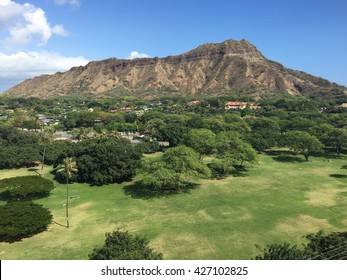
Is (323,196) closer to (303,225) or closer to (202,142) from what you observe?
(303,225)

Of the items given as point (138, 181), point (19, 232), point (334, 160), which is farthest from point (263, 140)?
point (19, 232)

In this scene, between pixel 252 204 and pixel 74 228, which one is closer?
pixel 74 228

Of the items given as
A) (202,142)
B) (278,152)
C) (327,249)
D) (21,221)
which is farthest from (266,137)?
(21,221)

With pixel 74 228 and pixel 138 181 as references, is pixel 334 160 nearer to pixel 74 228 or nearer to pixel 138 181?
pixel 138 181

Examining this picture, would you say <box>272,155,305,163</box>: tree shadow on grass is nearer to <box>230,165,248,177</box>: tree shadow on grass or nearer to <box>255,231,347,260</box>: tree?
<box>230,165,248,177</box>: tree shadow on grass

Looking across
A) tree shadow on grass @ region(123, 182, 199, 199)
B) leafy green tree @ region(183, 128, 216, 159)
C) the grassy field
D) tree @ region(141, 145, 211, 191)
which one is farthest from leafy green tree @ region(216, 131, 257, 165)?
tree shadow on grass @ region(123, 182, 199, 199)
